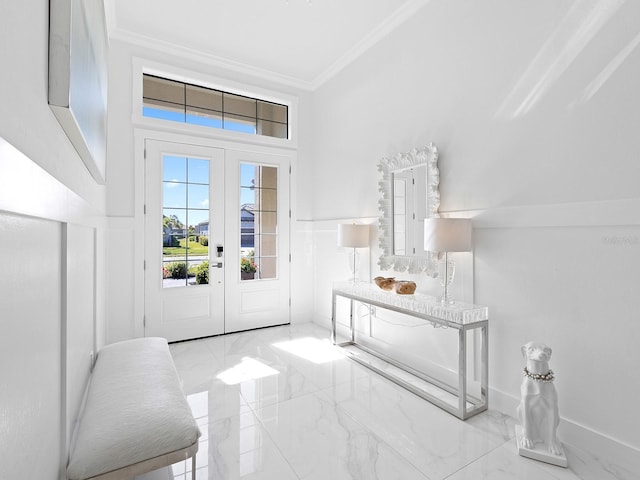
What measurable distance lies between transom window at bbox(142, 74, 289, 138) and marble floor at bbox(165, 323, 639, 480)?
2644 millimetres

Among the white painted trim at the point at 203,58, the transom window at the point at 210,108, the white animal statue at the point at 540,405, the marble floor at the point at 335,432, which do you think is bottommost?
the marble floor at the point at 335,432

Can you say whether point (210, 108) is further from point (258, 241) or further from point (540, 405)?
point (540, 405)

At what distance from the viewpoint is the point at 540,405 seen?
1.85 m

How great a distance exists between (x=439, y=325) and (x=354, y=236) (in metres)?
1.18

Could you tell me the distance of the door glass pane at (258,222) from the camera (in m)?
4.15

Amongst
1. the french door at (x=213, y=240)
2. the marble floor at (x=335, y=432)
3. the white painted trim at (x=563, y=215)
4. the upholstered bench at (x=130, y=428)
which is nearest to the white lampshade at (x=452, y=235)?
the white painted trim at (x=563, y=215)

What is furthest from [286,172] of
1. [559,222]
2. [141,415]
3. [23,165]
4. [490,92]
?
[23,165]

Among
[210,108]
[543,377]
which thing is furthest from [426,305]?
[210,108]

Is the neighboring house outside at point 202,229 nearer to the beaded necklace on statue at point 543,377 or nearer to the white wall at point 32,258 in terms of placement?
the white wall at point 32,258

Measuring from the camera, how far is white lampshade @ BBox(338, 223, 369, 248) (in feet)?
11.1

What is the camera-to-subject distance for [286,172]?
4.42 m

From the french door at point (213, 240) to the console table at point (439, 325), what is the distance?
1.42 meters

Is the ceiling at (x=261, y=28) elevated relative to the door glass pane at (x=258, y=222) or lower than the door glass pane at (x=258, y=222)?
elevated

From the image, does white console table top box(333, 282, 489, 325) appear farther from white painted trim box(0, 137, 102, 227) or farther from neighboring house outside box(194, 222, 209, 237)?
white painted trim box(0, 137, 102, 227)
